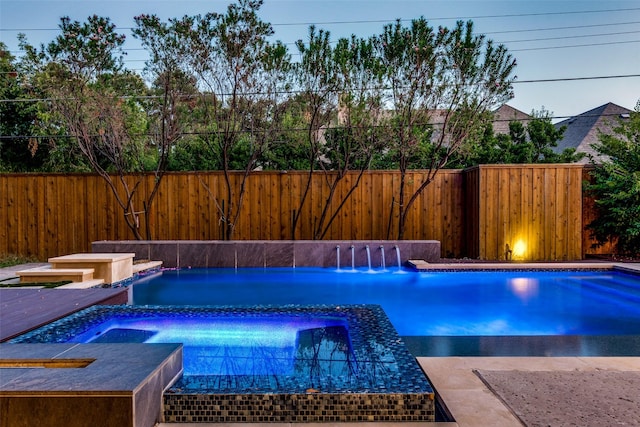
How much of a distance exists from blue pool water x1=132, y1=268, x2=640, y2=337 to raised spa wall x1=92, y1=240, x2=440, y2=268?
0.82 ft

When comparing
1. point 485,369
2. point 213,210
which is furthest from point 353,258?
point 485,369

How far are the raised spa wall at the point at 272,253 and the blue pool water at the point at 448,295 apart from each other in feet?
0.82

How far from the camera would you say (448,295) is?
19.0 ft

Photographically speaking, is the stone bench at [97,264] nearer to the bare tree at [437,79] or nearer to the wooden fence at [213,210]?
the wooden fence at [213,210]

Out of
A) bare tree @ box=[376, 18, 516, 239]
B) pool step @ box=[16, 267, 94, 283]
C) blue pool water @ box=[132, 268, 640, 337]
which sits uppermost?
bare tree @ box=[376, 18, 516, 239]

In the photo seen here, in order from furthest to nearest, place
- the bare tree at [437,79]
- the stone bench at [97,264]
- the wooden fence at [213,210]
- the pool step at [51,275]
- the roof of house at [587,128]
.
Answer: the roof of house at [587,128], the wooden fence at [213,210], the bare tree at [437,79], the stone bench at [97,264], the pool step at [51,275]

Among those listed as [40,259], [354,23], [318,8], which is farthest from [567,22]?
[40,259]

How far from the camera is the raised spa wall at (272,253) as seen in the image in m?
7.70

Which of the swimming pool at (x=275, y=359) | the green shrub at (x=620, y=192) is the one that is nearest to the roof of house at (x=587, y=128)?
the green shrub at (x=620, y=192)

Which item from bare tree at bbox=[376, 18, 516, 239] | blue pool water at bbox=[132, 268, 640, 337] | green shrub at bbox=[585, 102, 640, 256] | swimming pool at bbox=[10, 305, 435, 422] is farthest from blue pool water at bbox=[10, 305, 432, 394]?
green shrub at bbox=[585, 102, 640, 256]

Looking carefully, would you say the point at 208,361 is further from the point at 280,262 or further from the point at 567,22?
the point at 567,22

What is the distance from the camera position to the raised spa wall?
7.70m

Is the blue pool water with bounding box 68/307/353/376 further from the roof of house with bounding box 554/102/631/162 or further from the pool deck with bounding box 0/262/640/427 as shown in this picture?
the roof of house with bounding box 554/102/631/162

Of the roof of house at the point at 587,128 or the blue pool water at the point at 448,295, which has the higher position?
the roof of house at the point at 587,128
